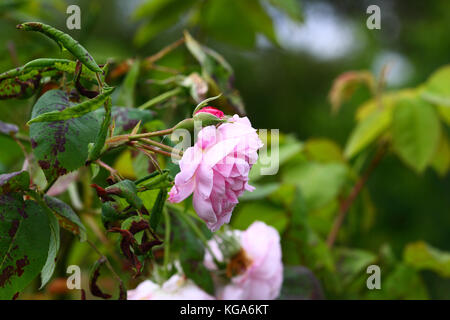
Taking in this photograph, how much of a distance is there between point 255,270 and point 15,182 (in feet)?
0.60

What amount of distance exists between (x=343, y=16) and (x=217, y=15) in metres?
2.50

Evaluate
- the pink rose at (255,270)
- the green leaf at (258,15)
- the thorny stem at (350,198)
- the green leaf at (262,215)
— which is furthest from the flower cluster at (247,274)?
the green leaf at (258,15)

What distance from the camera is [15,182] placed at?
248mm

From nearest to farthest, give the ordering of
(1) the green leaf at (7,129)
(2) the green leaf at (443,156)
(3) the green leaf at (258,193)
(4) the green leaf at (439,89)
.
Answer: (1) the green leaf at (7,129) < (3) the green leaf at (258,193) < (4) the green leaf at (439,89) < (2) the green leaf at (443,156)

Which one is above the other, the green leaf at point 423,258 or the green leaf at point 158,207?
the green leaf at point 158,207

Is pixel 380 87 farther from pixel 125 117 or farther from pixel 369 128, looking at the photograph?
pixel 125 117

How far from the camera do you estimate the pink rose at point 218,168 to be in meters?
0.20

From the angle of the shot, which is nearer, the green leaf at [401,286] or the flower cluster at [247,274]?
the flower cluster at [247,274]

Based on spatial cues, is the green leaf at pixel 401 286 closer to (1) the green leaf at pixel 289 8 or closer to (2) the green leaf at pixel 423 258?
(2) the green leaf at pixel 423 258

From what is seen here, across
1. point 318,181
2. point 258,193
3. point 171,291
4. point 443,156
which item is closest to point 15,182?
point 171,291

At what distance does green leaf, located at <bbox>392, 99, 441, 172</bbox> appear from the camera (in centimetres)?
55

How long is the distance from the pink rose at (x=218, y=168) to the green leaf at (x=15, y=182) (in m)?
0.09

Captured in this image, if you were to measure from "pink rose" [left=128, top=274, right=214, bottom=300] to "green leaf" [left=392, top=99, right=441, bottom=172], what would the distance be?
1.02ft

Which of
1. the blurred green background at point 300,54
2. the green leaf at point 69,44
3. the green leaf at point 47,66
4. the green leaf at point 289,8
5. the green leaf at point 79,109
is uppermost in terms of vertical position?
the green leaf at point 69,44
